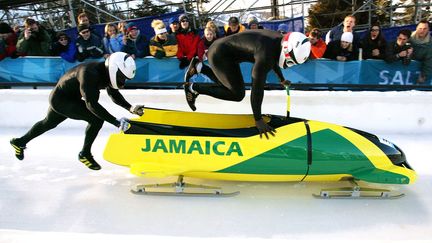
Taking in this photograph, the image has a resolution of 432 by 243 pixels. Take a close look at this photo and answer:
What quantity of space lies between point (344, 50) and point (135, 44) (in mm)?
2778

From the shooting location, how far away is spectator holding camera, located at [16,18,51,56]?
18.4 feet

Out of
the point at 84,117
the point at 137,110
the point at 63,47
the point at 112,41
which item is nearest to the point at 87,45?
the point at 112,41

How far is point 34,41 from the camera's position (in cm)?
568

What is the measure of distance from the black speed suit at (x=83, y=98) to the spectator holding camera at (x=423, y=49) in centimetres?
363

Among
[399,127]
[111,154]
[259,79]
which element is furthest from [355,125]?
[111,154]

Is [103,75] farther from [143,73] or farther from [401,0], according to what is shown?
[401,0]

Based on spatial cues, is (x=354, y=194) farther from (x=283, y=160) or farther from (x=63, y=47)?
(x=63, y=47)

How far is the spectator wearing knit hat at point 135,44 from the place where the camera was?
5.41 meters

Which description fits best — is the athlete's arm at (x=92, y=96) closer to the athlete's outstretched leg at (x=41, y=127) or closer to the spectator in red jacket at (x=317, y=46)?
the athlete's outstretched leg at (x=41, y=127)

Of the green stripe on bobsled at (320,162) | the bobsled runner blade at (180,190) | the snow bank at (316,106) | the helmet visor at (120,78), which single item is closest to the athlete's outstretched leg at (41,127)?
the helmet visor at (120,78)

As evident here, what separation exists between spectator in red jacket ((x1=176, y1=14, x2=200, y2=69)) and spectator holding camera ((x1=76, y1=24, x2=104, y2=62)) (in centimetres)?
111

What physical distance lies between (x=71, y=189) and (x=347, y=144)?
6.69 ft

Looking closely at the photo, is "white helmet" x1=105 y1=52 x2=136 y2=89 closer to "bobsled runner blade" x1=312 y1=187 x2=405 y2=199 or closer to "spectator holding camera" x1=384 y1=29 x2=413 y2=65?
"bobsled runner blade" x1=312 y1=187 x2=405 y2=199

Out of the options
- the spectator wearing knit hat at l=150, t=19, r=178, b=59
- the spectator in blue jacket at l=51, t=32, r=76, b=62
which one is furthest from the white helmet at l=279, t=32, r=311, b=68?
the spectator in blue jacket at l=51, t=32, r=76, b=62
